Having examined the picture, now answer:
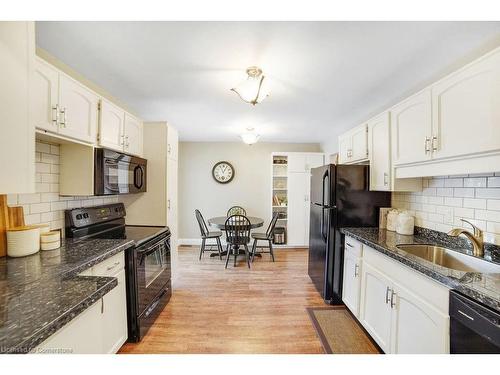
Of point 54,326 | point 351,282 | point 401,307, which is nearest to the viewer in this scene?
point 54,326

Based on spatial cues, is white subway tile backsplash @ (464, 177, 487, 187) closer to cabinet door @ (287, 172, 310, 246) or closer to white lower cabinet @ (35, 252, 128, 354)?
white lower cabinet @ (35, 252, 128, 354)

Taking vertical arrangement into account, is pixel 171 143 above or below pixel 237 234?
above

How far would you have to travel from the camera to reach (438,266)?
50.4 inches

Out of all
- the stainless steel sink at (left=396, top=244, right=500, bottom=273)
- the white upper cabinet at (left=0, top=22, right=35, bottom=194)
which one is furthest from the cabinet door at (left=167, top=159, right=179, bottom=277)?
the stainless steel sink at (left=396, top=244, right=500, bottom=273)

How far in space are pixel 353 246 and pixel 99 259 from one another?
2114mm

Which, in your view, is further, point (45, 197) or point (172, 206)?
point (172, 206)

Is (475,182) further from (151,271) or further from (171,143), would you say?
(171,143)

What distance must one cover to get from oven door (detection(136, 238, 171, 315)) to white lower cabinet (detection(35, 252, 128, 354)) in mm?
140

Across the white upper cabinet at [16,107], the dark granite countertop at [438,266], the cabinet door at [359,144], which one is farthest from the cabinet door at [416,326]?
the white upper cabinet at [16,107]

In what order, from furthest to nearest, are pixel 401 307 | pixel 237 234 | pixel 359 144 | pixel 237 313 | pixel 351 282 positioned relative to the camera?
pixel 237 234
pixel 359 144
pixel 237 313
pixel 351 282
pixel 401 307

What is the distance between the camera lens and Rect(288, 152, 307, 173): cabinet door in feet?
15.6

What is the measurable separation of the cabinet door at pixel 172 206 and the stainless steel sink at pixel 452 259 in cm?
232

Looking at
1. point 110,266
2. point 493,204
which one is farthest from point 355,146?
point 110,266

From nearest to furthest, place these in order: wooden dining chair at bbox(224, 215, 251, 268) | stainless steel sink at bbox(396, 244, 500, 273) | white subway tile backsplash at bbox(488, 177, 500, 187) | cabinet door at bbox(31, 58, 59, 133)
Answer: cabinet door at bbox(31, 58, 59, 133) < stainless steel sink at bbox(396, 244, 500, 273) < white subway tile backsplash at bbox(488, 177, 500, 187) < wooden dining chair at bbox(224, 215, 251, 268)
